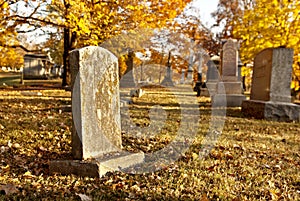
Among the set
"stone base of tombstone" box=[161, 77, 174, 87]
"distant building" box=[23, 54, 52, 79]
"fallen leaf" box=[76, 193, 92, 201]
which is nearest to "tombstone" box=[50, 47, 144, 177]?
"fallen leaf" box=[76, 193, 92, 201]

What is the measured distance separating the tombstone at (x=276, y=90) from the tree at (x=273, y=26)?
17.0ft

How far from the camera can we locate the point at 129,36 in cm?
1727

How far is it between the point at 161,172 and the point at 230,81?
10894 millimetres

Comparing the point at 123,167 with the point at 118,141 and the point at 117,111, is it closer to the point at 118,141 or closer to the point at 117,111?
the point at 118,141

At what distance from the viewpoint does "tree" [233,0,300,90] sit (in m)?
13.5

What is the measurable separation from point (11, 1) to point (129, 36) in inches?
347

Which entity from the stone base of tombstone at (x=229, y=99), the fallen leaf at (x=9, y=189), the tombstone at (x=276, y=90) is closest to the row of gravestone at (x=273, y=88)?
the tombstone at (x=276, y=90)

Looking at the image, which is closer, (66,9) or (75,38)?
(66,9)

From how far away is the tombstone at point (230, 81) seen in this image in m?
12.5

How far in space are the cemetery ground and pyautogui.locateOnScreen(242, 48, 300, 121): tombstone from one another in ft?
9.78

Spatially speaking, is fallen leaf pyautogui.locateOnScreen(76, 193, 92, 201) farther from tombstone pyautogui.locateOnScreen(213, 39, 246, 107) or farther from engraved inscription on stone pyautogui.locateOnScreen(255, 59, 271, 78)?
tombstone pyautogui.locateOnScreen(213, 39, 246, 107)

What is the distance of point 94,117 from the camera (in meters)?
3.48

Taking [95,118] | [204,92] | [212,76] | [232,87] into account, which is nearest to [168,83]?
[212,76]

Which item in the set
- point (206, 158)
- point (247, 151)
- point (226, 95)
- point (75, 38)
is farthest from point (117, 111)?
point (75, 38)
